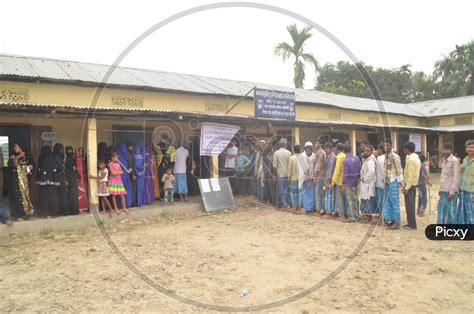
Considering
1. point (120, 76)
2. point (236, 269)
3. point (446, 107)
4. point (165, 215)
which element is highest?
point (446, 107)

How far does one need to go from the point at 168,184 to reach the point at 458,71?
26.6 metres

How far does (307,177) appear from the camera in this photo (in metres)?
7.70

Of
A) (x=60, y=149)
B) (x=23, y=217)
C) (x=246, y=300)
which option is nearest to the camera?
(x=246, y=300)

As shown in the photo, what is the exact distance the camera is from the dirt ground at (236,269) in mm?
3350

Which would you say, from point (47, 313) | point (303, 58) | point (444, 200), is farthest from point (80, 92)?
point (303, 58)

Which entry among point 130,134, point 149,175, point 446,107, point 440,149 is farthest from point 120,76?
point 446,107

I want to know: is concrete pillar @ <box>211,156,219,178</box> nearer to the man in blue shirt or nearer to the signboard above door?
the man in blue shirt

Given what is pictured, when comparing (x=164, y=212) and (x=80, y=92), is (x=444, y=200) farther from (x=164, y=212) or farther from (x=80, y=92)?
(x=80, y=92)

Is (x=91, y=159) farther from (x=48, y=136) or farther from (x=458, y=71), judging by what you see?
(x=458, y=71)

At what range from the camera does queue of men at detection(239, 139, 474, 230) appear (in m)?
5.64

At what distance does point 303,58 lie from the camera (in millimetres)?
19812

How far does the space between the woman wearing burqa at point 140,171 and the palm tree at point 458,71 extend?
2598cm

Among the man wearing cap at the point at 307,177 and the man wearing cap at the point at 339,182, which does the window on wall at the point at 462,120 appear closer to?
the man wearing cap at the point at 307,177

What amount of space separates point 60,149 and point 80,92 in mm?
3087
